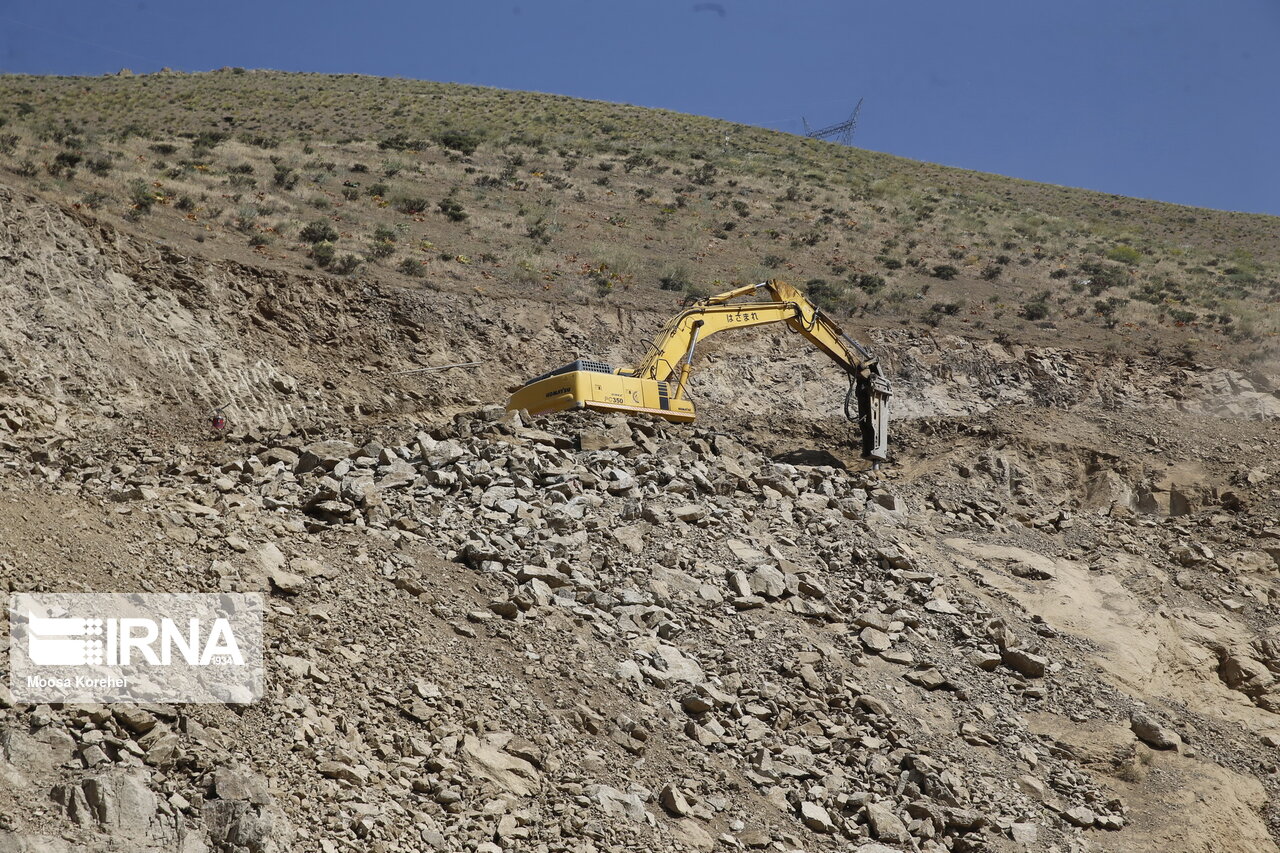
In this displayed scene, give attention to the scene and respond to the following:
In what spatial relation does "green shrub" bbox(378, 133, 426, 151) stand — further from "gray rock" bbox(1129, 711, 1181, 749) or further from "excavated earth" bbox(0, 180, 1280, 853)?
"gray rock" bbox(1129, 711, 1181, 749)

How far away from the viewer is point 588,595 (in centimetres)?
1080

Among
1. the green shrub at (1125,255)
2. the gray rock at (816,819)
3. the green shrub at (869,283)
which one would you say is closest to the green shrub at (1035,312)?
the green shrub at (869,283)

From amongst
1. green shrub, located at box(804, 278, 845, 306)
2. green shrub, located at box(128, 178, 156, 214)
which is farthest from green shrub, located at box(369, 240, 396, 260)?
green shrub, located at box(804, 278, 845, 306)

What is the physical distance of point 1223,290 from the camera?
30.1m

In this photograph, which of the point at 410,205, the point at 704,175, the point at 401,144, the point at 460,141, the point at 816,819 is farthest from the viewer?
the point at 704,175

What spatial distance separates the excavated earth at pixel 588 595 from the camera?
759cm

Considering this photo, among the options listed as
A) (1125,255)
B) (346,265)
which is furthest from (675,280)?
(1125,255)

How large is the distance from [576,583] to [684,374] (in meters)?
5.84

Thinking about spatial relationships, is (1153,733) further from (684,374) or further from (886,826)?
(684,374)

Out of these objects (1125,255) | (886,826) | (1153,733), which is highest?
(1125,255)

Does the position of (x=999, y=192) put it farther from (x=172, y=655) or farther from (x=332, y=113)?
A: (x=172, y=655)

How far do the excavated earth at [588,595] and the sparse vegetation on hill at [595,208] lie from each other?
382 centimetres

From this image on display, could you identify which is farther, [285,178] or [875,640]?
[285,178]

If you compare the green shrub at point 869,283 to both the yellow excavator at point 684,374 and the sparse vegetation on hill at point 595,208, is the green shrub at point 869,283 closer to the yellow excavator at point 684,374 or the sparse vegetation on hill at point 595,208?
the sparse vegetation on hill at point 595,208
